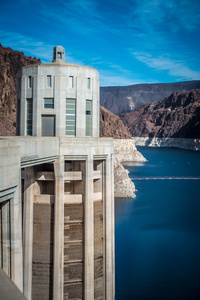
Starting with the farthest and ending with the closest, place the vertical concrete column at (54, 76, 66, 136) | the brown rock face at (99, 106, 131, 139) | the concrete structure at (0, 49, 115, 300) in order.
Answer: the brown rock face at (99, 106, 131, 139) → the vertical concrete column at (54, 76, 66, 136) → the concrete structure at (0, 49, 115, 300)

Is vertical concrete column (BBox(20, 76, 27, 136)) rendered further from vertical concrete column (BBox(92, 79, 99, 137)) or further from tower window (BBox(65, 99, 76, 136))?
vertical concrete column (BBox(92, 79, 99, 137))

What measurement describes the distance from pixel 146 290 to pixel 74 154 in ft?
43.1

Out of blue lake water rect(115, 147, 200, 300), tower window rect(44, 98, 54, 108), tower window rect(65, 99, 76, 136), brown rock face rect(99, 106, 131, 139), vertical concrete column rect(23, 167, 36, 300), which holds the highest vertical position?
brown rock face rect(99, 106, 131, 139)

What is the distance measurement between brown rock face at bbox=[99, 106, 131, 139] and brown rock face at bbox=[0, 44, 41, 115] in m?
35.0

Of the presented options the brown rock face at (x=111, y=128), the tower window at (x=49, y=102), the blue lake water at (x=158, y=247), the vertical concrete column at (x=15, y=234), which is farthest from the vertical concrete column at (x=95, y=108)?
the brown rock face at (x=111, y=128)

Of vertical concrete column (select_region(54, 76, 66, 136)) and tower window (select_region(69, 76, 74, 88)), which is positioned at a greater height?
tower window (select_region(69, 76, 74, 88))

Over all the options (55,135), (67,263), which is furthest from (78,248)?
(55,135)

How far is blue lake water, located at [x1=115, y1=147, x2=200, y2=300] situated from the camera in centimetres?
2208

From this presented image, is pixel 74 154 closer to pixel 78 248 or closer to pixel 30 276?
pixel 78 248

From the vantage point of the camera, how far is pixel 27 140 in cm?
898

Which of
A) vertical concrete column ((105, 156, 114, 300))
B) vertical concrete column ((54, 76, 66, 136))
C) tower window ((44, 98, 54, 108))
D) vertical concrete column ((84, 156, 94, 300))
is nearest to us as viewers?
vertical concrete column ((84, 156, 94, 300))

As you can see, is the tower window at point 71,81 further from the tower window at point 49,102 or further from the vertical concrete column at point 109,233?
the vertical concrete column at point 109,233

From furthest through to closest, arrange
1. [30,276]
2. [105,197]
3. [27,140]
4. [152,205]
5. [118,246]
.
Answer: [152,205], [118,246], [105,197], [30,276], [27,140]

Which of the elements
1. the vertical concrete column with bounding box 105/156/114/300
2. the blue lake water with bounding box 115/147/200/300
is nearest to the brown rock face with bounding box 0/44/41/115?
the blue lake water with bounding box 115/147/200/300
